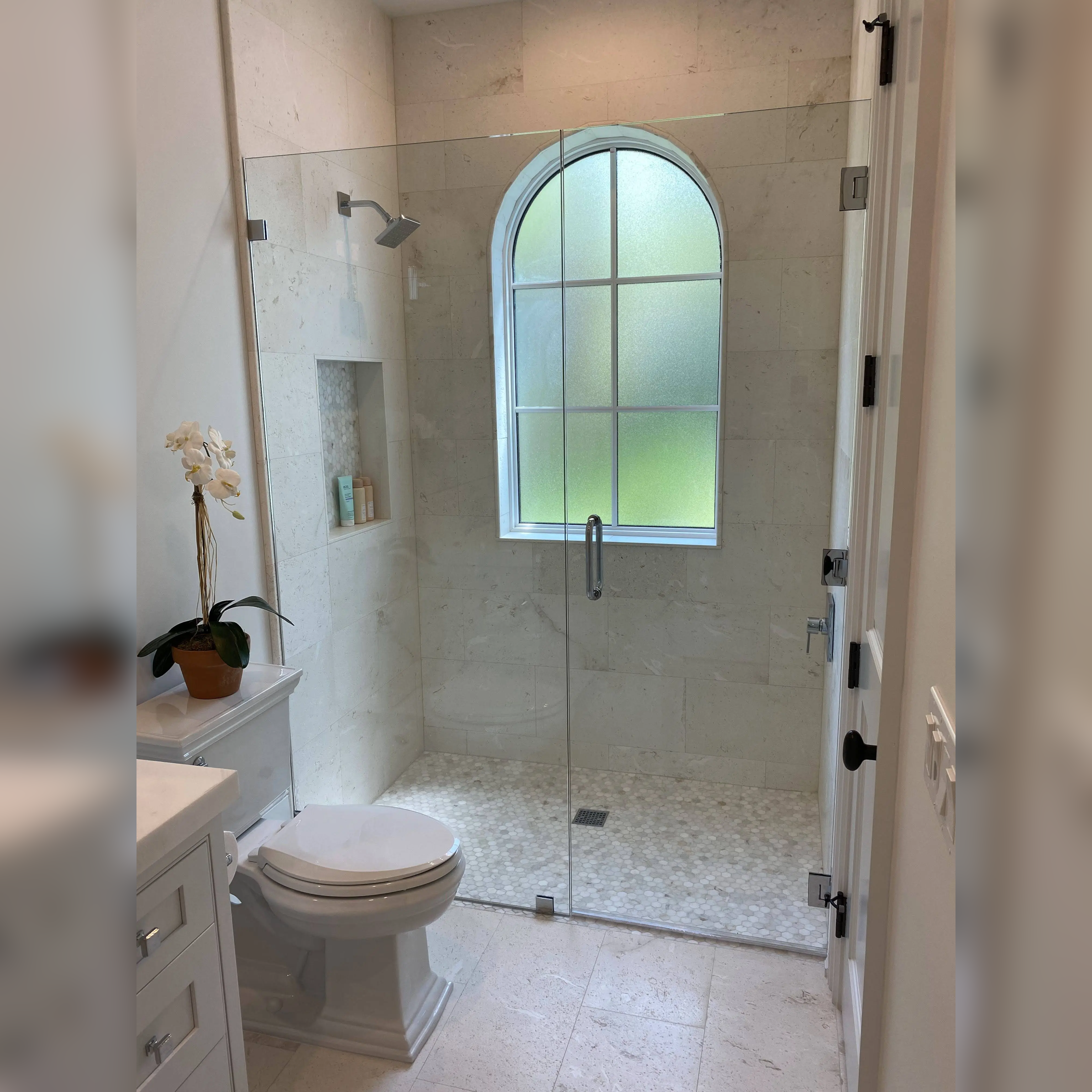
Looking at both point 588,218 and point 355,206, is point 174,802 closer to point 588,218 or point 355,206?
point 355,206

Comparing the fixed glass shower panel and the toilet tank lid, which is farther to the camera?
the fixed glass shower panel

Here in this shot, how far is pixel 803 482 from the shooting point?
2.33 metres

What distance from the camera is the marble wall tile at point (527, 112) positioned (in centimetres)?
269

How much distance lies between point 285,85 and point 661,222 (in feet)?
3.76

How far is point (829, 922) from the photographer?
2.04 metres

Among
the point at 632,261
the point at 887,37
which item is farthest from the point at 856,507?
the point at 632,261

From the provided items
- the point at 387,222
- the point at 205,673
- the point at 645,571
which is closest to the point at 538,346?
the point at 387,222

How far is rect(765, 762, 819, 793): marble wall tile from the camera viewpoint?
258 centimetres

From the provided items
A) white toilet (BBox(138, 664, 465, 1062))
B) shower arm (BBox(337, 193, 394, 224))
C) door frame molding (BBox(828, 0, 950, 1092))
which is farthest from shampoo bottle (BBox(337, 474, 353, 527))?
door frame molding (BBox(828, 0, 950, 1092))

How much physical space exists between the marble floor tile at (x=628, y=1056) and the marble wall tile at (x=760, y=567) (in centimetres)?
113

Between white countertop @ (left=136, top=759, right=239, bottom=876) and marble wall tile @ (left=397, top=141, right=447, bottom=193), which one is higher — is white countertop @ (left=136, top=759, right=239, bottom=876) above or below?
below

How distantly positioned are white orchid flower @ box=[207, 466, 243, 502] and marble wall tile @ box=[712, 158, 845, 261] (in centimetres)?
150

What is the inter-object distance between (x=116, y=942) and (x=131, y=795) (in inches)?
0.8

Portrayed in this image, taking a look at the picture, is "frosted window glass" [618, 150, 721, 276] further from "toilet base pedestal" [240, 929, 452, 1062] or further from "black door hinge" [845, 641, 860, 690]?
"toilet base pedestal" [240, 929, 452, 1062]
